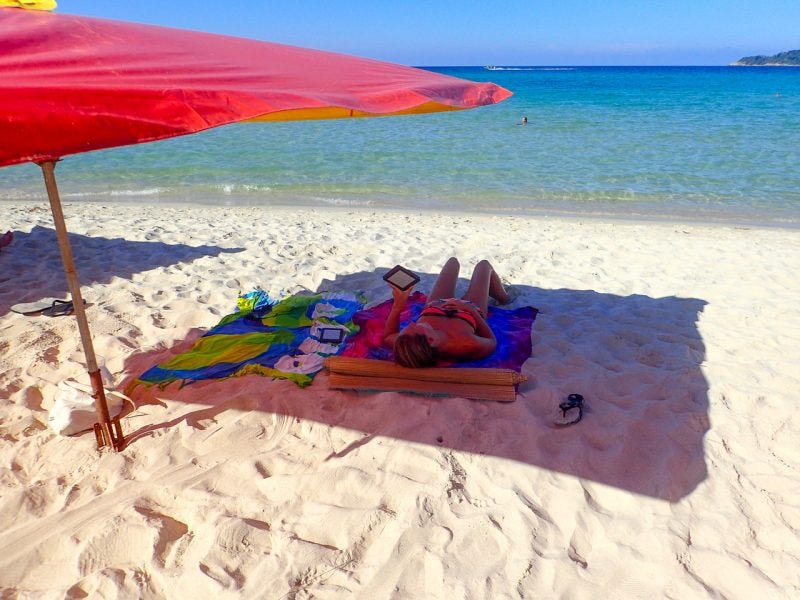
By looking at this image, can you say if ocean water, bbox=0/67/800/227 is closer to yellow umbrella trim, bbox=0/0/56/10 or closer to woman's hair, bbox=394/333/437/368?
woman's hair, bbox=394/333/437/368

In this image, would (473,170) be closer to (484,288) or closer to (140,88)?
(484,288)

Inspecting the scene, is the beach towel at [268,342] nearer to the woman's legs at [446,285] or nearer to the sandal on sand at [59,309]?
the woman's legs at [446,285]

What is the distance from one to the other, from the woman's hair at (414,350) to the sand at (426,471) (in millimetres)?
193

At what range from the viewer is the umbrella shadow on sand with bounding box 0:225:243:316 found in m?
4.63

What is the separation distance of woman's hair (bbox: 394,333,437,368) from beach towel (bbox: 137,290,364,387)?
559mm

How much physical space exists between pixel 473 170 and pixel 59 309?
9.63 meters

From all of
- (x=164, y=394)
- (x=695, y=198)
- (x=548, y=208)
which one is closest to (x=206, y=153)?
(x=548, y=208)

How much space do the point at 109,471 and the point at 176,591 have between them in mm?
834

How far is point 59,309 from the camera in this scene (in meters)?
4.15

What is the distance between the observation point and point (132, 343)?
3848mm

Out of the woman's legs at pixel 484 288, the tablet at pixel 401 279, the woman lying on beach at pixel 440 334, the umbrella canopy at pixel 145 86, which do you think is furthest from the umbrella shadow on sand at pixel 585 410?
the umbrella canopy at pixel 145 86

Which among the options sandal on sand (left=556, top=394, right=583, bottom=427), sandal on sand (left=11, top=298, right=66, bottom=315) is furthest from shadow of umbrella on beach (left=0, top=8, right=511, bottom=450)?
sandal on sand (left=11, top=298, right=66, bottom=315)

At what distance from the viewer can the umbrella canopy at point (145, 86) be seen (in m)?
1.72

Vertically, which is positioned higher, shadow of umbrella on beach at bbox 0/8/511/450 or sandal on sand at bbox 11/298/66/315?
shadow of umbrella on beach at bbox 0/8/511/450
